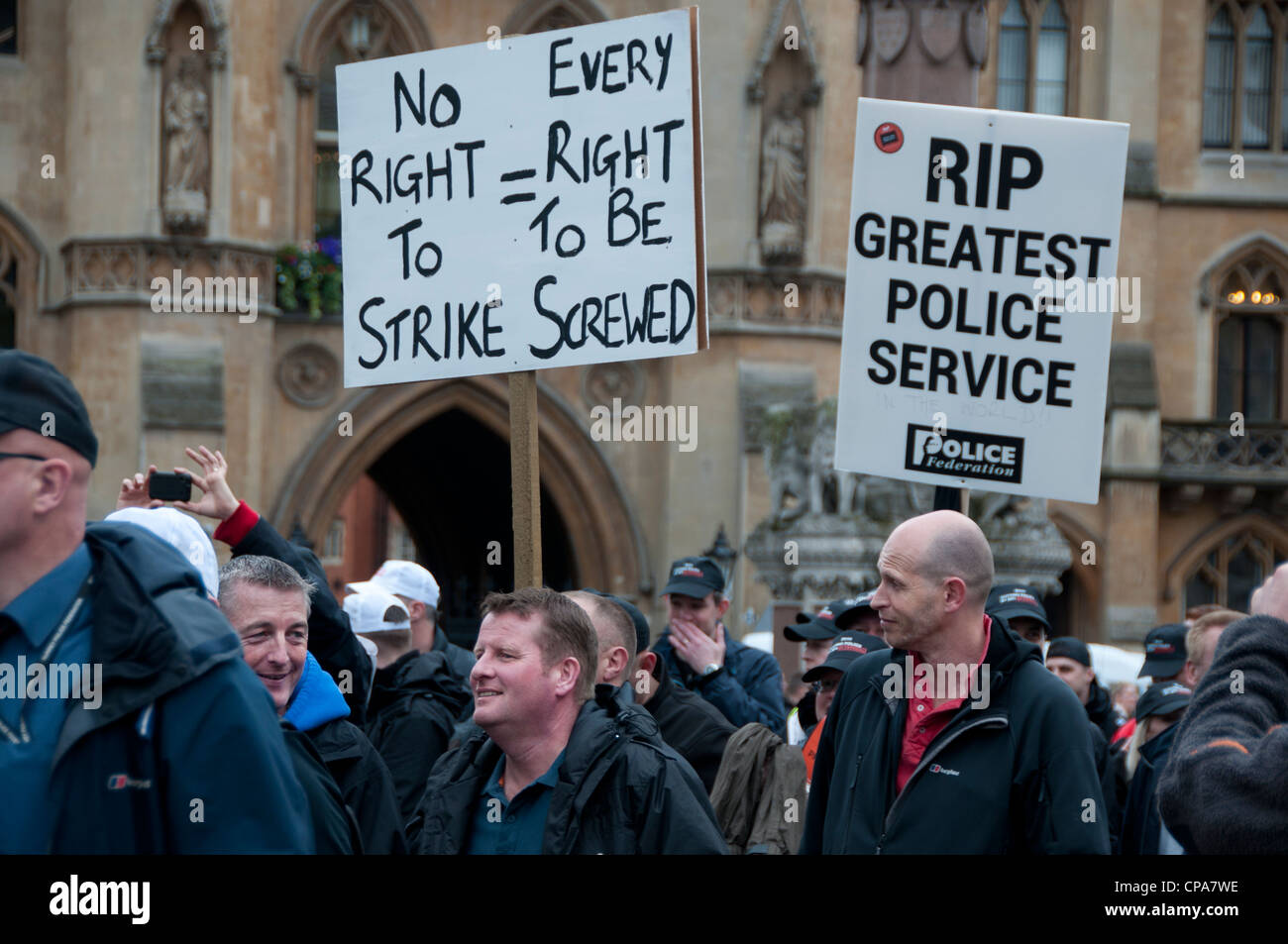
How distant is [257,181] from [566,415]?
4468 mm

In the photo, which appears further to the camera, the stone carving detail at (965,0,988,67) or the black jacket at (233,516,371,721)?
the stone carving detail at (965,0,988,67)

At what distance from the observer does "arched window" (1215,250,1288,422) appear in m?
26.1

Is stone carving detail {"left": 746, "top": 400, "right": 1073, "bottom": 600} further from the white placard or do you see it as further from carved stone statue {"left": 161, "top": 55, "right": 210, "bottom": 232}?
carved stone statue {"left": 161, "top": 55, "right": 210, "bottom": 232}

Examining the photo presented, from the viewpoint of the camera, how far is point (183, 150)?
19.8 meters

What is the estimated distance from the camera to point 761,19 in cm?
2095

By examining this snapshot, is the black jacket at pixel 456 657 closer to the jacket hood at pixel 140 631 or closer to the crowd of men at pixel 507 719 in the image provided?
the crowd of men at pixel 507 719

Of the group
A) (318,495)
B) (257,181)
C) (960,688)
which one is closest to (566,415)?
(318,495)

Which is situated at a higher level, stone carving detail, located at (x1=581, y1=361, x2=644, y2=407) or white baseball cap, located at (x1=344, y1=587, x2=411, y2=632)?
stone carving detail, located at (x1=581, y1=361, x2=644, y2=407)

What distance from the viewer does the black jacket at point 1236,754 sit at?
2.72 metres

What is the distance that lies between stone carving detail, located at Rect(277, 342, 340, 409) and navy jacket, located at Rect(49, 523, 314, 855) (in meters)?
19.1

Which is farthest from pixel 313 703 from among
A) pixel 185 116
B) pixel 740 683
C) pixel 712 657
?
pixel 185 116

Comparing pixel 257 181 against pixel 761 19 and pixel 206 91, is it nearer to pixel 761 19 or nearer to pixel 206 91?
pixel 206 91

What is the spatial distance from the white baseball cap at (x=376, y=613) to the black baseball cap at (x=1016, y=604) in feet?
6.37

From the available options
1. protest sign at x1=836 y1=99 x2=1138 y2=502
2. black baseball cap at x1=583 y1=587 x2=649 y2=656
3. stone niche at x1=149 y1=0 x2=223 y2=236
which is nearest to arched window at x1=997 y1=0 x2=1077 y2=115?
stone niche at x1=149 y1=0 x2=223 y2=236
